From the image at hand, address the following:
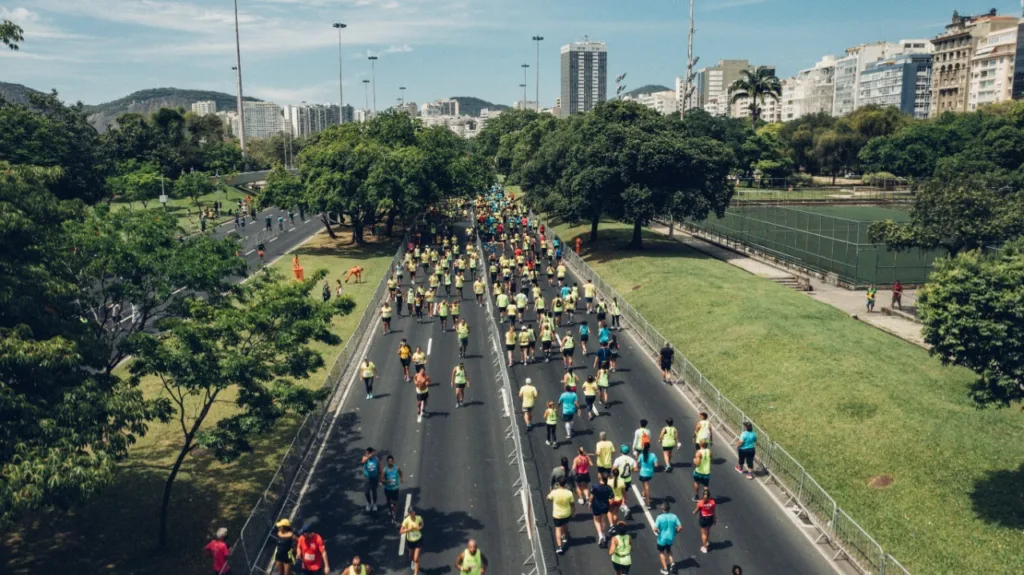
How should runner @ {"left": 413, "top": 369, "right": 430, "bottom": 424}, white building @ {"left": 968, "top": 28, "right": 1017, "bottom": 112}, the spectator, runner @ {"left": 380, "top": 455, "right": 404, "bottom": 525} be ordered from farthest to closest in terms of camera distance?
1. white building @ {"left": 968, "top": 28, "right": 1017, "bottom": 112}
2. runner @ {"left": 413, "top": 369, "right": 430, "bottom": 424}
3. runner @ {"left": 380, "top": 455, "right": 404, "bottom": 525}
4. the spectator

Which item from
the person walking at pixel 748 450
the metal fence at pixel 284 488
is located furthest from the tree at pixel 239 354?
the person walking at pixel 748 450

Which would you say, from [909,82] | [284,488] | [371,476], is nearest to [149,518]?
[284,488]

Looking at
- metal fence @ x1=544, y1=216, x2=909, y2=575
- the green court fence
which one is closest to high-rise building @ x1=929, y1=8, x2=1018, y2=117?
the green court fence

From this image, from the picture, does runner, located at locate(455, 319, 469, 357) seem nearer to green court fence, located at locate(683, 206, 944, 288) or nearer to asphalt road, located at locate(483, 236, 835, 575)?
asphalt road, located at locate(483, 236, 835, 575)

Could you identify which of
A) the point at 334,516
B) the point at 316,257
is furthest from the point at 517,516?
the point at 316,257

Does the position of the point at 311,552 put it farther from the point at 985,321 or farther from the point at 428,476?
the point at 985,321
